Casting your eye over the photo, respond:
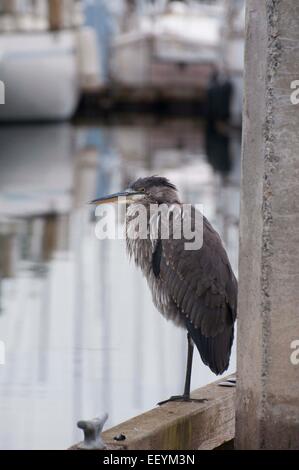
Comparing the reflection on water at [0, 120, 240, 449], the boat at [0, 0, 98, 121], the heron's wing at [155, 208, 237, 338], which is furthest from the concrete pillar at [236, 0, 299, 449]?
the boat at [0, 0, 98, 121]

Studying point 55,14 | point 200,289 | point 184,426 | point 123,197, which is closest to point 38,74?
point 55,14

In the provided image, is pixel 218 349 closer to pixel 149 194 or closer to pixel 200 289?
pixel 200 289

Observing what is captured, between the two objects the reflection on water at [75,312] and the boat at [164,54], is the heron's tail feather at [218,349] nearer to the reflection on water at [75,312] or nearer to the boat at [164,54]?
the reflection on water at [75,312]

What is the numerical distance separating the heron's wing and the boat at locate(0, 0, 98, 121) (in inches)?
1050

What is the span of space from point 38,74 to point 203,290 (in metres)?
27.9

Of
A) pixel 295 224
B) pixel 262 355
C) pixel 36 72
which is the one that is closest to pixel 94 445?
pixel 262 355

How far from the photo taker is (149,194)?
237 inches

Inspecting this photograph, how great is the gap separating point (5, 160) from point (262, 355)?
20772 millimetres

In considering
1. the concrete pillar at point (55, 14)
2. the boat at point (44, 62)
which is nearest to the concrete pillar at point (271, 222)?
the boat at point (44, 62)

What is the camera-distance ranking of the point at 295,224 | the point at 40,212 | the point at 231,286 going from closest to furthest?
the point at 295,224 < the point at 231,286 < the point at 40,212

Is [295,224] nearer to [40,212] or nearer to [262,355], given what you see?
[262,355]

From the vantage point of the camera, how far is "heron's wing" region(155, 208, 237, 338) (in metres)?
5.55

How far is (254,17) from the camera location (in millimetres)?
4477

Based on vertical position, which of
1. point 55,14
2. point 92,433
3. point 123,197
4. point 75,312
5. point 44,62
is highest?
point 55,14
